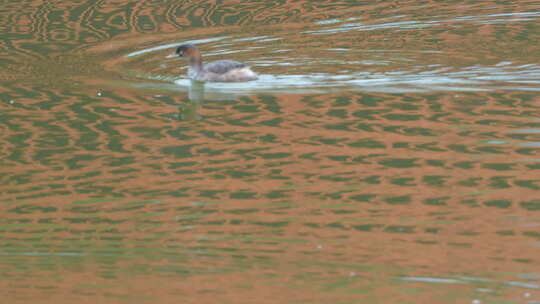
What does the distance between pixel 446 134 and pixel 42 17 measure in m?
9.64

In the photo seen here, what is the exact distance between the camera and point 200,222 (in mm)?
8266

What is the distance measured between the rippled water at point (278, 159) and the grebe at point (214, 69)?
0.46 feet

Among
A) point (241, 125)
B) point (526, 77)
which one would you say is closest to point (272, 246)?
point (241, 125)

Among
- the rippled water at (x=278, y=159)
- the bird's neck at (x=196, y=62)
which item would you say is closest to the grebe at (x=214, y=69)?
the bird's neck at (x=196, y=62)

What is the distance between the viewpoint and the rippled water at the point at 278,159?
7027 mm

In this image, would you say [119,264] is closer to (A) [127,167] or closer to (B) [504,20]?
(A) [127,167]

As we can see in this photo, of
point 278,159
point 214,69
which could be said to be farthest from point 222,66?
point 278,159

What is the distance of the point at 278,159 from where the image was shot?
33.7 ft

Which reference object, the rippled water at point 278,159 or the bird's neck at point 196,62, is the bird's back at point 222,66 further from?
the rippled water at point 278,159

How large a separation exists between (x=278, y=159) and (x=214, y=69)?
4.32 meters

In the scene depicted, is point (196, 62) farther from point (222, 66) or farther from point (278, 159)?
point (278, 159)

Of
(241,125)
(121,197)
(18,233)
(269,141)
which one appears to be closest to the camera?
(18,233)

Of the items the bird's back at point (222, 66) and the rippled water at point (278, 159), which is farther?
the bird's back at point (222, 66)

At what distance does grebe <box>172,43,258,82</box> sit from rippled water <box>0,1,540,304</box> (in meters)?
0.14
